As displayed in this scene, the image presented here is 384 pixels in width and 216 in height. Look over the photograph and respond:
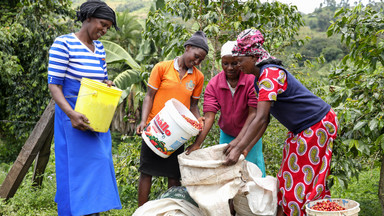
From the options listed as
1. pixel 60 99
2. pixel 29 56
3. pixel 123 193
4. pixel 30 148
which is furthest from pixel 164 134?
pixel 29 56

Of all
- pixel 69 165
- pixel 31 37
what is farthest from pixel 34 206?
pixel 31 37

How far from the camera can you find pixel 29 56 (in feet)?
29.5

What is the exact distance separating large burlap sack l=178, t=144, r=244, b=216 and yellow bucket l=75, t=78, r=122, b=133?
56 cm

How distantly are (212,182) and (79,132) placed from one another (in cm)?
92

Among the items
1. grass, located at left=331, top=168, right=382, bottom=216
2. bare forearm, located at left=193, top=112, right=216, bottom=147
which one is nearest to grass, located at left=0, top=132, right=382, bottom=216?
grass, located at left=331, top=168, right=382, bottom=216

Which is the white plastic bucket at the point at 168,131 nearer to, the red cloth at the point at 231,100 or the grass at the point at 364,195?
the red cloth at the point at 231,100

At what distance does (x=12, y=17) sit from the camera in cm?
857

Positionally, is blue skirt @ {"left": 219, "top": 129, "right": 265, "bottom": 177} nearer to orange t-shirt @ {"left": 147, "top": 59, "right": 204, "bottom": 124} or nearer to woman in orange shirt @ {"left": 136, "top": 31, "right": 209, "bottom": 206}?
woman in orange shirt @ {"left": 136, "top": 31, "right": 209, "bottom": 206}

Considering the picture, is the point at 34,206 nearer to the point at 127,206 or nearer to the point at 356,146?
the point at 127,206

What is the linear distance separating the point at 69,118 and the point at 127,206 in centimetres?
162

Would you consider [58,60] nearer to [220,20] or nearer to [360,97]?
[220,20]

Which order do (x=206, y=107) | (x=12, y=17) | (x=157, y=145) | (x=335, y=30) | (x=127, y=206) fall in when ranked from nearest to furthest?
1. (x=157, y=145)
2. (x=206, y=107)
3. (x=335, y=30)
4. (x=127, y=206)
5. (x=12, y=17)

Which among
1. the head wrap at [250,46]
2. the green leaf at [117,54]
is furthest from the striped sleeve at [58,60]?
the green leaf at [117,54]

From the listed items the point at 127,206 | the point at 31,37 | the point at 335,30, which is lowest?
the point at 127,206
